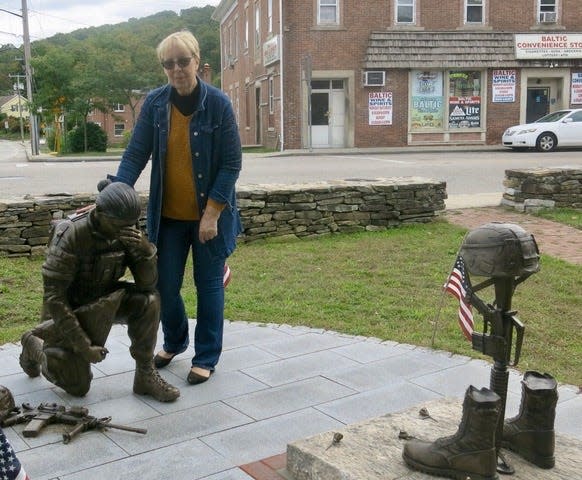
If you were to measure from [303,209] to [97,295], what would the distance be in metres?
5.80

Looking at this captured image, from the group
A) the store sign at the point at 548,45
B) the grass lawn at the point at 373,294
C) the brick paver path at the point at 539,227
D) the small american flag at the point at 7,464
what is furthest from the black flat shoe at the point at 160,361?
the store sign at the point at 548,45

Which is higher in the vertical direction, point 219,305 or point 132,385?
point 219,305

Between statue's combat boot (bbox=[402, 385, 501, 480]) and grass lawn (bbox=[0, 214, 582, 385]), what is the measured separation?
2.03 m

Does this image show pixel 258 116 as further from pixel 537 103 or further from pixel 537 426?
pixel 537 426

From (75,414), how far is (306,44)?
948 inches

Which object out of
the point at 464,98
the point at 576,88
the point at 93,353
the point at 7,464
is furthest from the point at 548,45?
the point at 7,464

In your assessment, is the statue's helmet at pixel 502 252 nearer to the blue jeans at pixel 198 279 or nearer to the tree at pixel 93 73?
the blue jeans at pixel 198 279

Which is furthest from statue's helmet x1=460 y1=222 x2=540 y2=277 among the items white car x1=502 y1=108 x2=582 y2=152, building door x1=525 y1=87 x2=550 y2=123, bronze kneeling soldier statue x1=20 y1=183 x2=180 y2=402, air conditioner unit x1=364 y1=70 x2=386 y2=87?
building door x1=525 y1=87 x2=550 y2=123

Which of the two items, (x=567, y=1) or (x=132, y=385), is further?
(x=567, y=1)

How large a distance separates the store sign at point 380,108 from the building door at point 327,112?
990mm

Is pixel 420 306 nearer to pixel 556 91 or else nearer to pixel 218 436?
pixel 218 436

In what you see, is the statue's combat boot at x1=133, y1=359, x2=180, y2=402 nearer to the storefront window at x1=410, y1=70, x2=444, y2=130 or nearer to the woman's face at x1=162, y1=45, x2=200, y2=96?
the woman's face at x1=162, y1=45, x2=200, y2=96

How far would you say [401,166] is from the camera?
62.8 ft

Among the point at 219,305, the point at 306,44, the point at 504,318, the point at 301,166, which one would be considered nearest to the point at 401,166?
the point at 301,166
